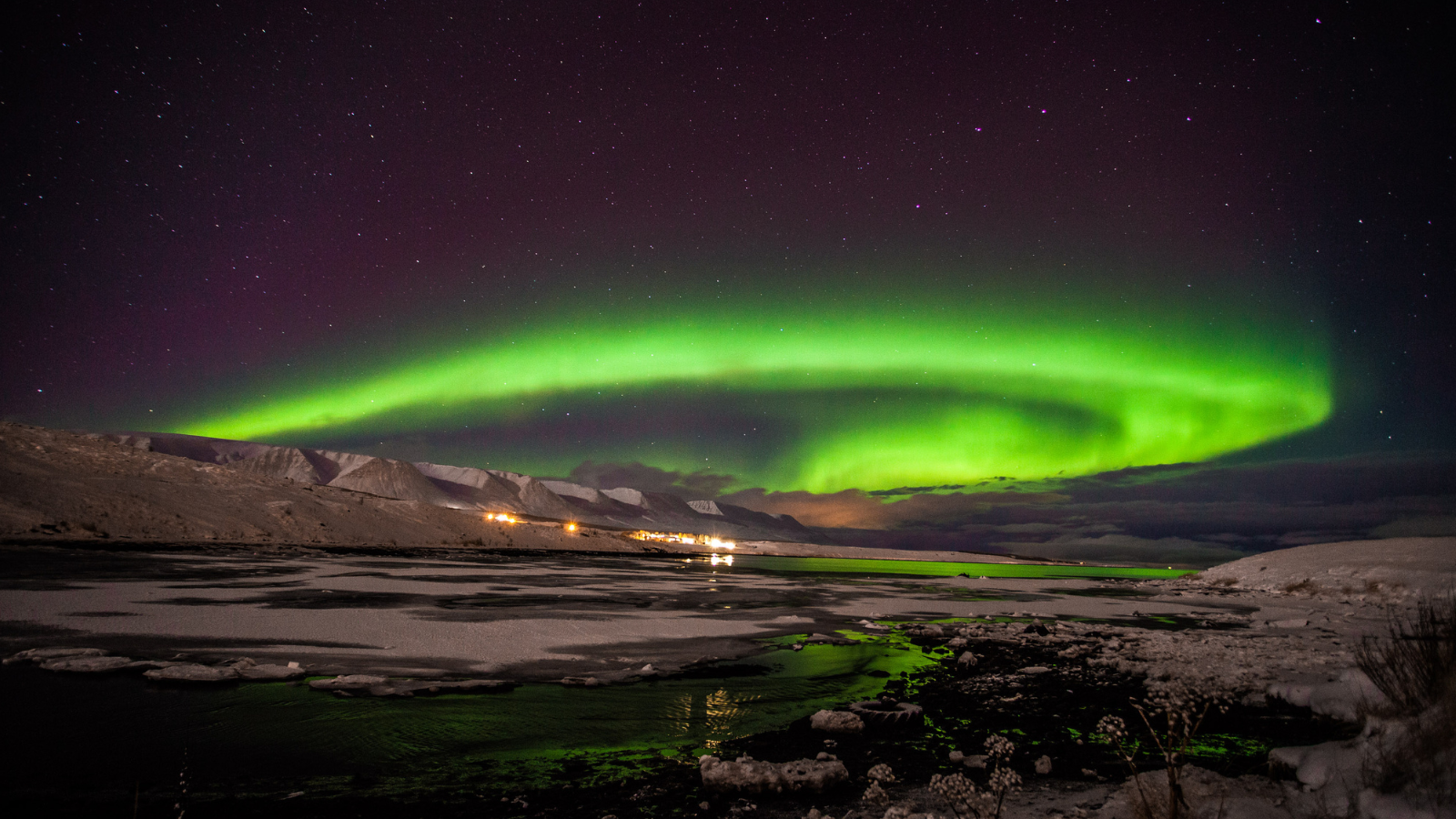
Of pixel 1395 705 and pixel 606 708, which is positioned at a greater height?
pixel 1395 705

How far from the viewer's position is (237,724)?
7.87m

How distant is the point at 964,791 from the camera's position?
12.6 ft

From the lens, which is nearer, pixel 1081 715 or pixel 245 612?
pixel 1081 715

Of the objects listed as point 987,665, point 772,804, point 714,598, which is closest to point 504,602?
point 714,598

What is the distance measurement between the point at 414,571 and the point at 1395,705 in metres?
35.6

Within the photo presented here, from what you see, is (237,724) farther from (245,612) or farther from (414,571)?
(414,571)

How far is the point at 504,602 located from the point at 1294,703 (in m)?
19.7

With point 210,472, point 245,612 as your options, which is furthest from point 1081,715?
point 210,472

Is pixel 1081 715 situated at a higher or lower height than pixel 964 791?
lower

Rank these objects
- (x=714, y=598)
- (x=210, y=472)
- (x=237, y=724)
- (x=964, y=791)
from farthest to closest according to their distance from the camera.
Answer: (x=210, y=472), (x=714, y=598), (x=237, y=724), (x=964, y=791)

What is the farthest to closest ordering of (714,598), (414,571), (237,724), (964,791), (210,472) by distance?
(210,472) < (414,571) < (714,598) < (237,724) < (964,791)

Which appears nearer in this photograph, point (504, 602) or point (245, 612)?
point (245, 612)

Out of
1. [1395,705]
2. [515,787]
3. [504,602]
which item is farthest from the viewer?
[504,602]

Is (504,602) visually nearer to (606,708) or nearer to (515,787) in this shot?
(606,708)
